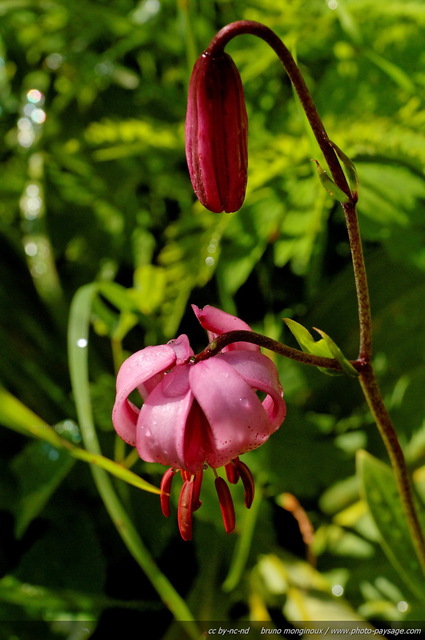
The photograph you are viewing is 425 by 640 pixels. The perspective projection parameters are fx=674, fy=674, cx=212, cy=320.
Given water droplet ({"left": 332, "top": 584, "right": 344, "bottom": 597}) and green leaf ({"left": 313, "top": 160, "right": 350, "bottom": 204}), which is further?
water droplet ({"left": 332, "top": 584, "right": 344, "bottom": 597})

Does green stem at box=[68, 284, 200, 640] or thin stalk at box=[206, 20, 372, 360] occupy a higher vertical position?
thin stalk at box=[206, 20, 372, 360]

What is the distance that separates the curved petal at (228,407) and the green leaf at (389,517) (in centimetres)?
40

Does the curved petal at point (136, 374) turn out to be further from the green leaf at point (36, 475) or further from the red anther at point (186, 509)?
the green leaf at point (36, 475)

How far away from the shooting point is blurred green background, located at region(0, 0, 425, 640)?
102 cm

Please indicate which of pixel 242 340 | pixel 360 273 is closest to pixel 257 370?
pixel 242 340

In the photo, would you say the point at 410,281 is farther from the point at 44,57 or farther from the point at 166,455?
the point at 44,57

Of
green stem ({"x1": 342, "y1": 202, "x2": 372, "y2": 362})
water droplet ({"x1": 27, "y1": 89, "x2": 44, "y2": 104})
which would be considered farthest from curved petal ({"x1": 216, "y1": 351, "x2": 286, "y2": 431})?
water droplet ({"x1": 27, "y1": 89, "x2": 44, "y2": 104})

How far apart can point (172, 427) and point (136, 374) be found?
6 cm

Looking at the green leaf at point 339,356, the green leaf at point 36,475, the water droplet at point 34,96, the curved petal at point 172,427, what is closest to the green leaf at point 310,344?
the green leaf at point 339,356

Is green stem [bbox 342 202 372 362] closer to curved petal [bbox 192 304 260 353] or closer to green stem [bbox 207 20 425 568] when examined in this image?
green stem [bbox 207 20 425 568]

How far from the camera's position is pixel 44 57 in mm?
1502

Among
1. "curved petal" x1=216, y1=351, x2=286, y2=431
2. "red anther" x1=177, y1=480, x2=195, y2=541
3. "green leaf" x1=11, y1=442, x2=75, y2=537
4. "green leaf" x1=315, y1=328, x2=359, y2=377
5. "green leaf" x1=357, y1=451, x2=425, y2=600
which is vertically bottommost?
"green leaf" x1=357, y1=451, x2=425, y2=600

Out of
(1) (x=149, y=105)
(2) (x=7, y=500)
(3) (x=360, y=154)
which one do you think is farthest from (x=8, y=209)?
(3) (x=360, y=154)

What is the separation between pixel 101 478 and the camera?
3.07 feet
